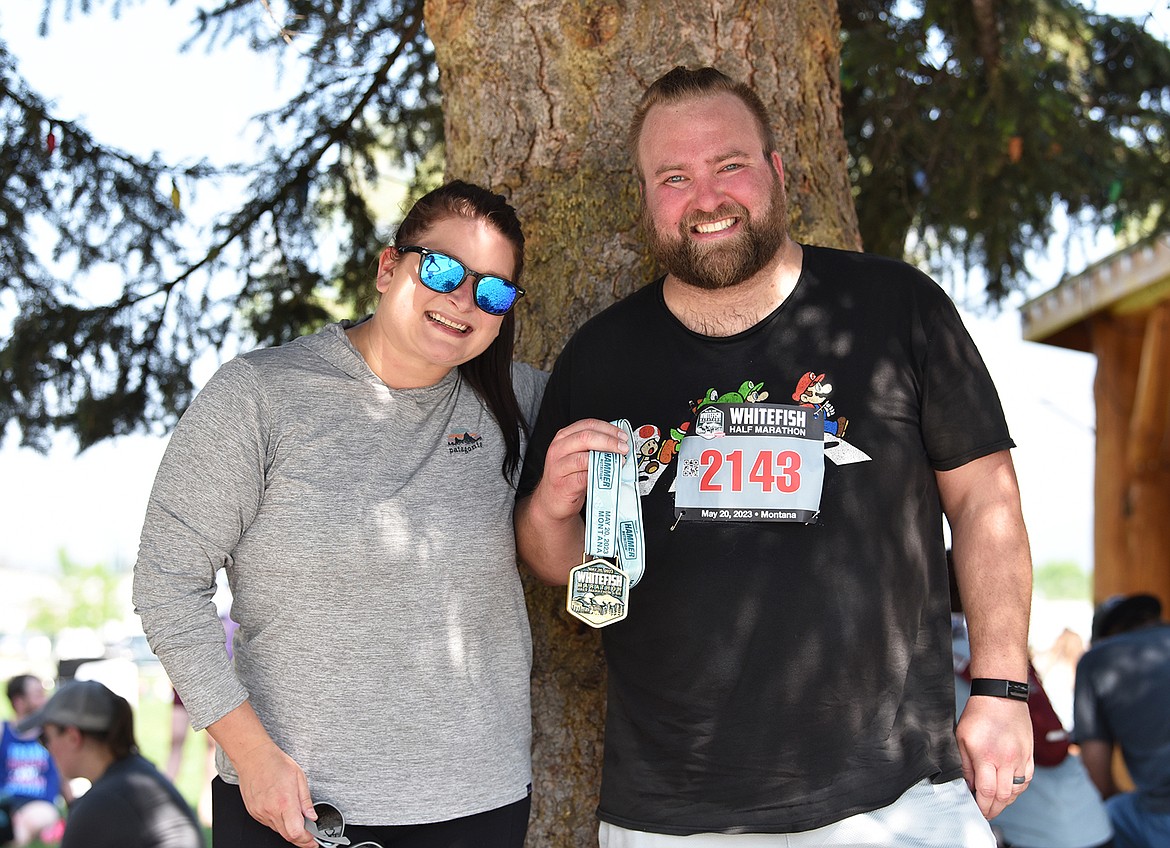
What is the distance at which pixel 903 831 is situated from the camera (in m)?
2.43

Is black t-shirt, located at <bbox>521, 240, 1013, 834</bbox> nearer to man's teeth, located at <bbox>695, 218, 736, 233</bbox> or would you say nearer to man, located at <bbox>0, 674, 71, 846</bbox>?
man's teeth, located at <bbox>695, 218, 736, 233</bbox>

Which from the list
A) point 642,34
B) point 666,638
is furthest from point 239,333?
point 666,638

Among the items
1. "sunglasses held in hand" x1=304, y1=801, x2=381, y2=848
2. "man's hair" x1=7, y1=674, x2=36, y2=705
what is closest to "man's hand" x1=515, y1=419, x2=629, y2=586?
"sunglasses held in hand" x1=304, y1=801, x2=381, y2=848

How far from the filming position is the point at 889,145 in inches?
219

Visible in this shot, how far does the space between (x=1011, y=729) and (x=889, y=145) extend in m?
3.72

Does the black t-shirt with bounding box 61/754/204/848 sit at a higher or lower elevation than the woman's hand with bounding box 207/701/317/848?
lower

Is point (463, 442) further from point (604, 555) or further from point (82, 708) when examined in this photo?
point (82, 708)

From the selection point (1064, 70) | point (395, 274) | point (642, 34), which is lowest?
point (395, 274)

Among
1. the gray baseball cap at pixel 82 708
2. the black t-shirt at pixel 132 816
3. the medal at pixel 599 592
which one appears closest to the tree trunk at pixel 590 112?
the medal at pixel 599 592

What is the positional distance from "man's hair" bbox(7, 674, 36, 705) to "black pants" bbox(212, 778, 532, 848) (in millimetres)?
7291

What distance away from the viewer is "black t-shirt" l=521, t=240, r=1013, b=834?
A: 2441 mm

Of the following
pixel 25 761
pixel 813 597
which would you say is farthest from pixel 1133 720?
pixel 25 761

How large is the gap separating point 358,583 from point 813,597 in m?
0.96

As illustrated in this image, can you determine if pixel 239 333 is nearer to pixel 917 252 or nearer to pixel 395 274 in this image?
pixel 395 274
